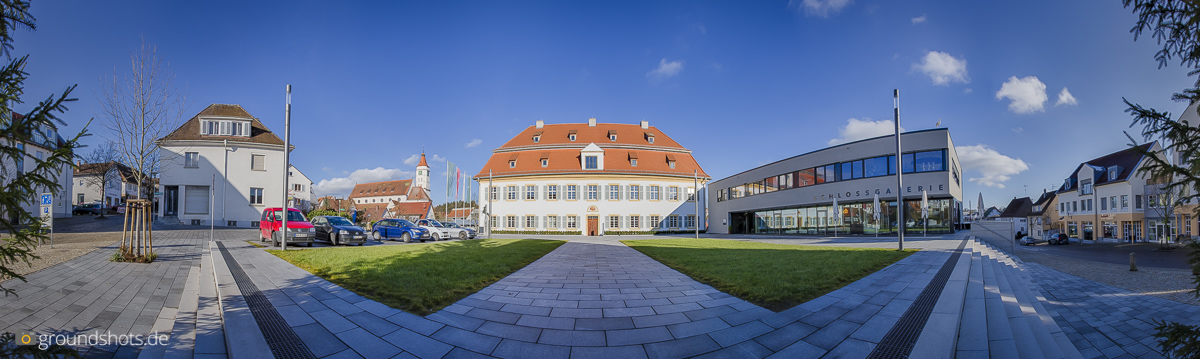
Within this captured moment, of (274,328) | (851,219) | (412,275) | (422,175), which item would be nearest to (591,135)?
(851,219)

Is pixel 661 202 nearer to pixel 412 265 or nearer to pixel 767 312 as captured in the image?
pixel 412 265

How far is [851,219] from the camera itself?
100ft

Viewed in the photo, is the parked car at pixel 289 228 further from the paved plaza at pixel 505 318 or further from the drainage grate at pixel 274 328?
the drainage grate at pixel 274 328

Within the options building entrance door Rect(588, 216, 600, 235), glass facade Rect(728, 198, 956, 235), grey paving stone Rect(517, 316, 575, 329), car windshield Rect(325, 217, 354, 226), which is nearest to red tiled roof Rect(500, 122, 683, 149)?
building entrance door Rect(588, 216, 600, 235)

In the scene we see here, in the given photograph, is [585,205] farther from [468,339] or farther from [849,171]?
[468,339]

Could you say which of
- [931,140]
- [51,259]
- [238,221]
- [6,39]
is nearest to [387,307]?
[6,39]

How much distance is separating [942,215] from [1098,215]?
1134 inches

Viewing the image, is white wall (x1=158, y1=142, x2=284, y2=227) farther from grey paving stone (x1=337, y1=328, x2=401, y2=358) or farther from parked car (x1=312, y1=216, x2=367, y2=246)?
grey paving stone (x1=337, y1=328, x2=401, y2=358)

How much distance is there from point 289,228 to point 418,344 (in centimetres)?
1675

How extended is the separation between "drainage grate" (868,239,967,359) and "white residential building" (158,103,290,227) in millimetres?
43744

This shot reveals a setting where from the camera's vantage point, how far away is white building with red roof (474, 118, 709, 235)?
4241 centimetres

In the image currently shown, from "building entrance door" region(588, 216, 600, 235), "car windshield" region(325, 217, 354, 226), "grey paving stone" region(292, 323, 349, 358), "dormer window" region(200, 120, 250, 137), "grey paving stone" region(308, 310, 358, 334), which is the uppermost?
"dormer window" region(200, 120, 250, 137)

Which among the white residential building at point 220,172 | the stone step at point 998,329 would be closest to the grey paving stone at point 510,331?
the stone step at point 998,329

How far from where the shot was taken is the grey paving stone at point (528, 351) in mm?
3961
